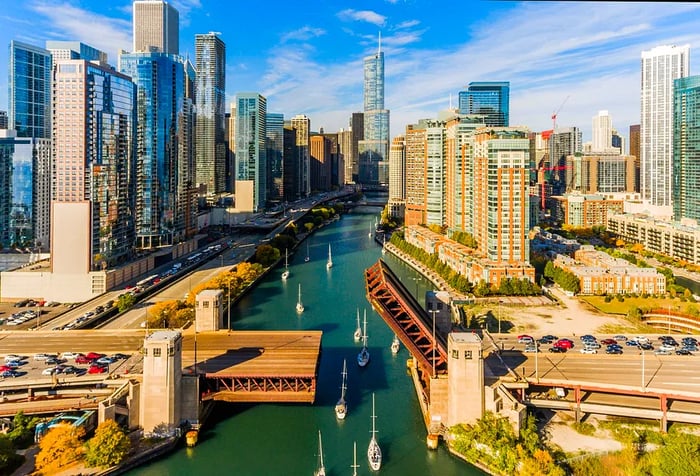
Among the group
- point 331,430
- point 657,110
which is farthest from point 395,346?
point 657,110

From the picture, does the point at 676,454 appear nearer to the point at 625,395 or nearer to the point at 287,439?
the point at 625,395

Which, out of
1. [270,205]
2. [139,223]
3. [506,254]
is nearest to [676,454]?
[506,254]

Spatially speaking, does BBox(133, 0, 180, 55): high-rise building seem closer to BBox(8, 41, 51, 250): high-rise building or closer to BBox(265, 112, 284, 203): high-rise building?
BBox(265, 112, 284, 203): high-rise building

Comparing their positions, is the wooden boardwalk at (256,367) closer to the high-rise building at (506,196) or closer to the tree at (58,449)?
the tree at (58,449)

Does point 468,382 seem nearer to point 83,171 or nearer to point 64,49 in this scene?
point 83,171

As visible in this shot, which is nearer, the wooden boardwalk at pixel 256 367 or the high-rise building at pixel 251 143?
the wooden boardwalk at pixel 256 367

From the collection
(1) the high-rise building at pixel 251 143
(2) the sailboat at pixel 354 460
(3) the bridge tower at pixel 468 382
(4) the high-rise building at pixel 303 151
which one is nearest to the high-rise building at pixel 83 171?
(2) the sailboat at pixel 354 460

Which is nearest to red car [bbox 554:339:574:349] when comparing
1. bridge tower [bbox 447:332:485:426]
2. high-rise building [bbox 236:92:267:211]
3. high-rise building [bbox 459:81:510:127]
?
bridge tower [bbox 447:332:485:426]
